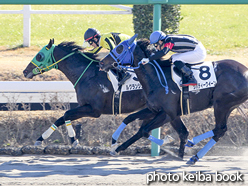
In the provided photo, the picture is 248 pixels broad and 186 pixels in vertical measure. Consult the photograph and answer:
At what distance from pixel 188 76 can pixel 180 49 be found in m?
0.42

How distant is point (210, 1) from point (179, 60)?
1.16 m

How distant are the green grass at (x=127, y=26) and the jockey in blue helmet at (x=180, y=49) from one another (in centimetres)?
620

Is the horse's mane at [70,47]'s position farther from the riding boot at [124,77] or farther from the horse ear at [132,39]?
the horse ear at [132,39]

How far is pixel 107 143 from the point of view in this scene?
21.2ft

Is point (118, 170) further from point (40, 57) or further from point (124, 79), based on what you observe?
point (40, 57)

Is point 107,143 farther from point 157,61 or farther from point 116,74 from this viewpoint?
point 157,61

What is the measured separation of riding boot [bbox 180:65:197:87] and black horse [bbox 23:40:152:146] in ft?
2.46

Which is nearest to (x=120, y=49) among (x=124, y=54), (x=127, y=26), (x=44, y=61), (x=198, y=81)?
(x=124, y=54)

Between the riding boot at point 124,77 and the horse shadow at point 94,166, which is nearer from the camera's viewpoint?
the horse shadow at point 94,166

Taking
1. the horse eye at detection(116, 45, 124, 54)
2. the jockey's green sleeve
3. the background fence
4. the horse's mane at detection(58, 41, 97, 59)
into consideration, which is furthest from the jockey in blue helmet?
the background fence

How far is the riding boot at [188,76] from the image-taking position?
513 centimetres

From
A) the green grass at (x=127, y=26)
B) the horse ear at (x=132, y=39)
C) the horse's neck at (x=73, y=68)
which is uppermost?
the green grass at (x=127, y=26)

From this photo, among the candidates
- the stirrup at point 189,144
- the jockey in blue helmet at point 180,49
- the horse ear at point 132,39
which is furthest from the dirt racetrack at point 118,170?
the horse ear at point 132,39

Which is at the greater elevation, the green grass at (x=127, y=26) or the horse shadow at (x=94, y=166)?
the green grass at (x=127, y=26)
